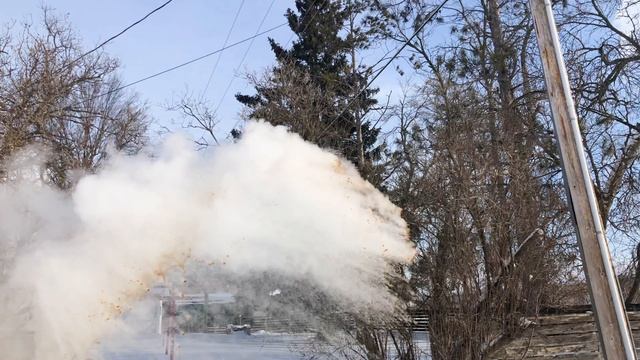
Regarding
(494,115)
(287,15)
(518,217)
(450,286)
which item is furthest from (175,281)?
(287,15)

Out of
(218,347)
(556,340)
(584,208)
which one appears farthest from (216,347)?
(584,208)

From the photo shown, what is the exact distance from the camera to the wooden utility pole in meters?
6.16

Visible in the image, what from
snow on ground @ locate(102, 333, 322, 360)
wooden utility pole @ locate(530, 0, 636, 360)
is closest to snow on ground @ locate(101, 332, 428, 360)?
snow on ground @ locate(102, 333, 322, 360)

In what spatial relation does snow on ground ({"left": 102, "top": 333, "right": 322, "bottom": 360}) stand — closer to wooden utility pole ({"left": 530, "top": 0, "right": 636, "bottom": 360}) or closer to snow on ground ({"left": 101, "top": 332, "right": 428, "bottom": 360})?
snow on ground ({"left": 101, "top": 332, "right": 428, "bottom": 360})

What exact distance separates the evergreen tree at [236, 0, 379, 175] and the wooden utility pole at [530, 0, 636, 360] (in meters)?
6.11

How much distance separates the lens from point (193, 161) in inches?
364

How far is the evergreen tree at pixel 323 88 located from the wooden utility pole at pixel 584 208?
240 inches

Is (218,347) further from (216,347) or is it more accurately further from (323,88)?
(323,88)

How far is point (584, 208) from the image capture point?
21.2ft

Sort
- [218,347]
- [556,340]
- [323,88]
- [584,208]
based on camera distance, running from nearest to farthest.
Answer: [584,208] → [556,340] → [218,347] → [323,88]

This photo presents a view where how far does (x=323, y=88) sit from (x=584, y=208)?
43.8ft

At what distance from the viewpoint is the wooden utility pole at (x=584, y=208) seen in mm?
6164

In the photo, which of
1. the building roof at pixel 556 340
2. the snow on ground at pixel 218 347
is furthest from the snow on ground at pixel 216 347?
the building roof at pixel 556 340

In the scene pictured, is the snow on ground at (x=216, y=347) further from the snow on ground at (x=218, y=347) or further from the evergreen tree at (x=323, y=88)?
the evergreen tree at (x=323, y=88)
